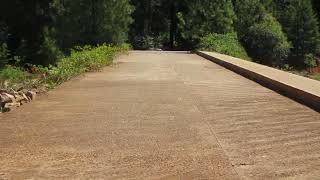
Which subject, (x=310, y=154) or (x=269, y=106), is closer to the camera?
(x=310, y=154)

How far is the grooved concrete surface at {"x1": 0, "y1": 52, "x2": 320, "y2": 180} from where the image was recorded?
251 inches

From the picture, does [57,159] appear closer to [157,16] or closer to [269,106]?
[269,106]

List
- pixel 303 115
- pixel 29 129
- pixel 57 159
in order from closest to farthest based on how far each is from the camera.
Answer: pixel 57 159 → pixel 29 129 → pixel 303 115

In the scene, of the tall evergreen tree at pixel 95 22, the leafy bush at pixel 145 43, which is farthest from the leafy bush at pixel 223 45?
the leafy bush at pixel 145 43

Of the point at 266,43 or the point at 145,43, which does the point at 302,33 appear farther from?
the point at 145,43

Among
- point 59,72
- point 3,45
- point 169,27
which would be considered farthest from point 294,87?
point 169,27

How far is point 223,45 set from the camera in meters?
39.6

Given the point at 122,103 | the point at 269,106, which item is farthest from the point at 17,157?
the point at 269,106

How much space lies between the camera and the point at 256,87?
14812 mm

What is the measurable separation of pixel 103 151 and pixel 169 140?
41.8 inches

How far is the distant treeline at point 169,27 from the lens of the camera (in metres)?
38.3

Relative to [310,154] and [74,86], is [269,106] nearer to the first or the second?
[310,154]

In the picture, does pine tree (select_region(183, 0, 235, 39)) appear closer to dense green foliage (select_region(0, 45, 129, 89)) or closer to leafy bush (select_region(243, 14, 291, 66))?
leafy bush (select_region(243, 14, 291, 66))

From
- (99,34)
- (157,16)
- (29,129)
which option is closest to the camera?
(29,129)
